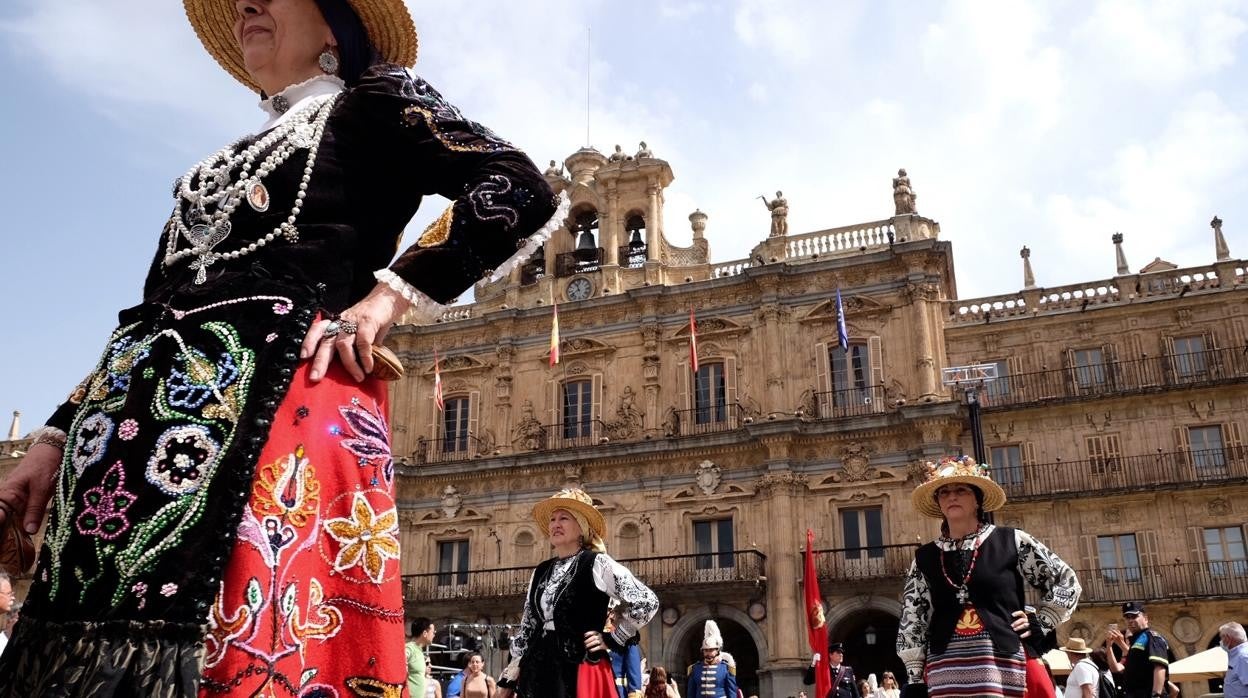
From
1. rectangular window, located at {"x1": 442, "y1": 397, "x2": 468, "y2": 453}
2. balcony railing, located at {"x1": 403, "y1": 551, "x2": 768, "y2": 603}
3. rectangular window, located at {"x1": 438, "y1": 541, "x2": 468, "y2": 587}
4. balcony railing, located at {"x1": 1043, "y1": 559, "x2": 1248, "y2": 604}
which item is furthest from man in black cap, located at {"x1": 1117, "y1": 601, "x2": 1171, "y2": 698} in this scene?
rectangular window, located at {"x1": 442, "y1": 397, "x2": 468, "y2": 453}

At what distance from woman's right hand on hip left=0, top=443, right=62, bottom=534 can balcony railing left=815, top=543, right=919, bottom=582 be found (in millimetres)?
21659

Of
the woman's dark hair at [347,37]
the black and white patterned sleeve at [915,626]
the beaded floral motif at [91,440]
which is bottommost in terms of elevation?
the black and white patterned sleeve at [915,626]

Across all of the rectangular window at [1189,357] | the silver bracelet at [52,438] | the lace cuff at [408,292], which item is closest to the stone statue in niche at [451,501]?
the rectangular window at [1189,357]

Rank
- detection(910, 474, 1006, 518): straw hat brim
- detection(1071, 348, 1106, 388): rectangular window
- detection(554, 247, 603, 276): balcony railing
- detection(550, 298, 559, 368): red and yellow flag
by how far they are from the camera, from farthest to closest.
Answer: detection(554, 247, 603, 276): balcony railing → detection(550, 298, 559, 368): red and yellow flag → detection(1071, 348, 1106, 388): rectangular window → detection(910, 474, 1006, 518): straw hat brim

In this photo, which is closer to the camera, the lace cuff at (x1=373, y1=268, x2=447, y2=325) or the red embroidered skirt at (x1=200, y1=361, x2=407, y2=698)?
the red embroidered skirt at (x1=200, y1=361, x2=407, y2=698)

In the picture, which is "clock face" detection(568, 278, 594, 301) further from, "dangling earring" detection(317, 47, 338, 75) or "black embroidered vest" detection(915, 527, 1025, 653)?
"dangling earring" detection(317, 47, 338, 75)

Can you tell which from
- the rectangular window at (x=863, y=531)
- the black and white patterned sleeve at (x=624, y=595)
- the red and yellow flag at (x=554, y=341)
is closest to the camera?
the black and white patterned sleeve at (x=624, y=595)

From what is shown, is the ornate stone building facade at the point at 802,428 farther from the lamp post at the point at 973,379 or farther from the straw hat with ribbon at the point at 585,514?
the straw hat with ribbon at the point at 585,514

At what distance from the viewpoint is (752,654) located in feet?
86.1

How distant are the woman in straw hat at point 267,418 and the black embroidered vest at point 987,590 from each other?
11.2 ft

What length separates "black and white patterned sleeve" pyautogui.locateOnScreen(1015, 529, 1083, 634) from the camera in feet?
15.9

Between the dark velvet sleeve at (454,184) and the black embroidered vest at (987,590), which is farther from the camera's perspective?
the black embroidered vest at (987,590)

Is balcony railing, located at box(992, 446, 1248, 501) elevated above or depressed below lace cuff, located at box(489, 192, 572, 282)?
above

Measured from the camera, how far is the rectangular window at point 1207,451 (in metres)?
23.1
